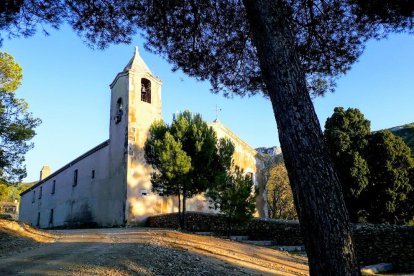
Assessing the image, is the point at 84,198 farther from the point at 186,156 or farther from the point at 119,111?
the point at 186,156

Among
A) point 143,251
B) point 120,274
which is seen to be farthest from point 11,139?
point 120,274

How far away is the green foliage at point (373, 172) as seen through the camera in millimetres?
18609

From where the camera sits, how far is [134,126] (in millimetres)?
21766

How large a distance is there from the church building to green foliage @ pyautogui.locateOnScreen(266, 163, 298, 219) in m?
4.84

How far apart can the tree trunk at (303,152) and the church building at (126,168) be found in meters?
17.8

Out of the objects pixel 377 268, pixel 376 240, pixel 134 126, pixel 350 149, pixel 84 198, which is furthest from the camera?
pixel 84 198

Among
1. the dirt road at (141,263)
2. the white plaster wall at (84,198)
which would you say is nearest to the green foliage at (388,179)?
the dirt road at (141,263)

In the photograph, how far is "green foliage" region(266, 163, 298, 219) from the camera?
31859 millimetres

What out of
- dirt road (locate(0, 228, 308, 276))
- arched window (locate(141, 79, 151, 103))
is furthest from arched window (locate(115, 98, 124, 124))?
dirt road (locate(0, 228, 308, 276))

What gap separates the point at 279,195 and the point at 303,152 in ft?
97.9

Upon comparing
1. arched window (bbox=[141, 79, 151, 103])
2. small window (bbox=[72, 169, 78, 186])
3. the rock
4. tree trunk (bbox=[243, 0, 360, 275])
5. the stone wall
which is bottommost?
the rock

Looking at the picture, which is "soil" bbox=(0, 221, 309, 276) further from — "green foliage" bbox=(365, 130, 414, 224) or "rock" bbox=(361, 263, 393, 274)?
"green foliage" bbox=(365, 130, 414, 224)

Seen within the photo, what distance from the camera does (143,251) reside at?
750cm

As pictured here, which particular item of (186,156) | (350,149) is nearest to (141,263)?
(186,156)
